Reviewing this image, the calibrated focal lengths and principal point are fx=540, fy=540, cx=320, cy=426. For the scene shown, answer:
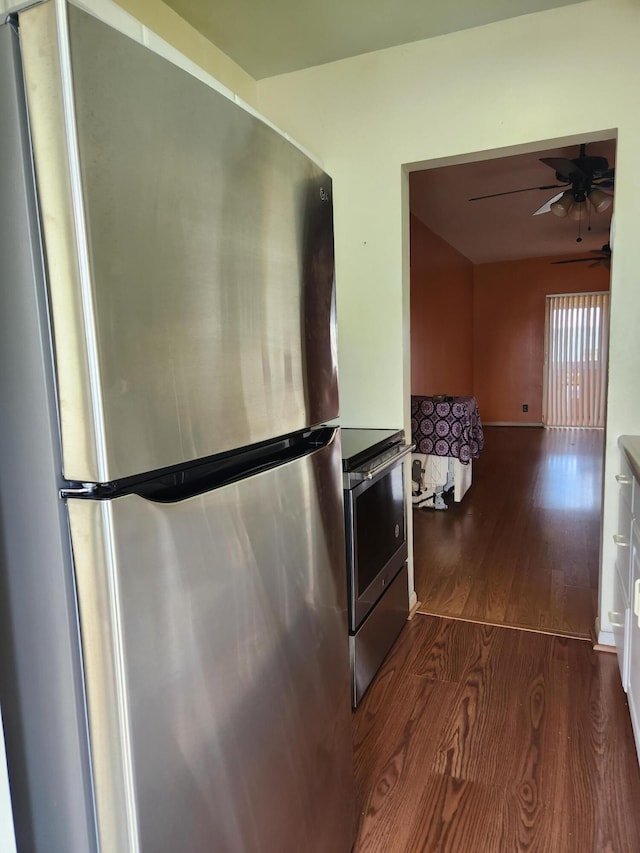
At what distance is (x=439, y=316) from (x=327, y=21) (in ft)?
14.5

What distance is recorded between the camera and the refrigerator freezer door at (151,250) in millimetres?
566

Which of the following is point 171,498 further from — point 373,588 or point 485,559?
point 485,559

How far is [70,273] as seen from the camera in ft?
1.89

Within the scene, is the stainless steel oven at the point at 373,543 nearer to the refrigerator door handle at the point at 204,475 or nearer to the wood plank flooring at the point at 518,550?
the wood plank flooring at the point at 518,550

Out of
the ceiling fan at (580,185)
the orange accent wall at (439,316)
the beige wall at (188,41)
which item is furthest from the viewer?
the orange accent wall at (439,316)

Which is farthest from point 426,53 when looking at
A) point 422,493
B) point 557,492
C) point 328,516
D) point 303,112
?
point 557,492

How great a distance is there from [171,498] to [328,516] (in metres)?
0.45

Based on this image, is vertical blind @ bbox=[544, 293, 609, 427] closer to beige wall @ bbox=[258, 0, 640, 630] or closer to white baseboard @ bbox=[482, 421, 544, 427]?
white baseboard @ bbox=[482, 421, 544, 427]

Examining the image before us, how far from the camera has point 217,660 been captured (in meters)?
0.77

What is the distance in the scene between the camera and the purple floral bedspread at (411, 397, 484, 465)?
13.4ft

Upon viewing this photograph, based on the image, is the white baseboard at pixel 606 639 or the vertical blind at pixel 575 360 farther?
the vertical blind at pixel 575 360

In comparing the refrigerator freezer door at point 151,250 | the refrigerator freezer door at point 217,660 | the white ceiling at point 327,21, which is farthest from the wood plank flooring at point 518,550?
the white ceiling at point 327,21

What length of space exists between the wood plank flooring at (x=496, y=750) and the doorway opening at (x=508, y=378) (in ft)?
1.13

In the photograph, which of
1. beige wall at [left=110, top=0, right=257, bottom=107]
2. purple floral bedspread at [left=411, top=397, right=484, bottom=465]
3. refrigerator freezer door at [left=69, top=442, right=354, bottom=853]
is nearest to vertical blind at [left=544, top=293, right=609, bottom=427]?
purple floral bedspread at [left=411, top=397, right=484, bottom=465]
